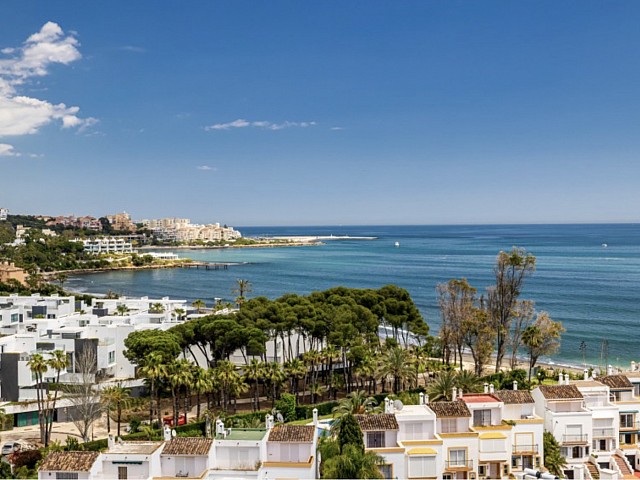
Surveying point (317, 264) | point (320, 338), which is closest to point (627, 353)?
point (320, 338)

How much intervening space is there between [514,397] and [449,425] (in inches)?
179

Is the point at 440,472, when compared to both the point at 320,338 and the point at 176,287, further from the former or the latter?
the point at 176,287

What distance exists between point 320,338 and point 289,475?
70.9 feet

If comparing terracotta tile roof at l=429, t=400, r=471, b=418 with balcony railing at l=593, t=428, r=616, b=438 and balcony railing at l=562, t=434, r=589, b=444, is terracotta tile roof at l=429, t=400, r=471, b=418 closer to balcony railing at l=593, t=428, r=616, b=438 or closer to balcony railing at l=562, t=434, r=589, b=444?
balcony railing at l=562, t=434, r=589, b=444

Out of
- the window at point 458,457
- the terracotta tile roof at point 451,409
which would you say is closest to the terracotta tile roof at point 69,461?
the terracotta tile roof at point 451,409

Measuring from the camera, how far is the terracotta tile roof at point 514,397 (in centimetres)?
2880

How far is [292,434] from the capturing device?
947 inches

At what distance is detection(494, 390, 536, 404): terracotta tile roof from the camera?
2880 cm

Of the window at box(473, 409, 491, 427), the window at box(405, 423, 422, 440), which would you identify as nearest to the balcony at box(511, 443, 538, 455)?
the window at box(473, 409, 491, 427)

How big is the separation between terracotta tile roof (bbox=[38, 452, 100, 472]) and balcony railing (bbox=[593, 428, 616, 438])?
23.9 metres

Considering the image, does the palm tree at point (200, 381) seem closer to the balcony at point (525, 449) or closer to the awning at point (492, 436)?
the awning at point (492, 436)

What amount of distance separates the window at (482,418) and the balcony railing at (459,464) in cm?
209

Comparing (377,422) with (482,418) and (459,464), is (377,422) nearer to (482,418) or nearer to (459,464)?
(459,464)

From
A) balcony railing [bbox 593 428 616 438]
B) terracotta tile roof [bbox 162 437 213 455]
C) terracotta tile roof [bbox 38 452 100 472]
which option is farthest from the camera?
balcony railing [bbox 593 428 616 438]
